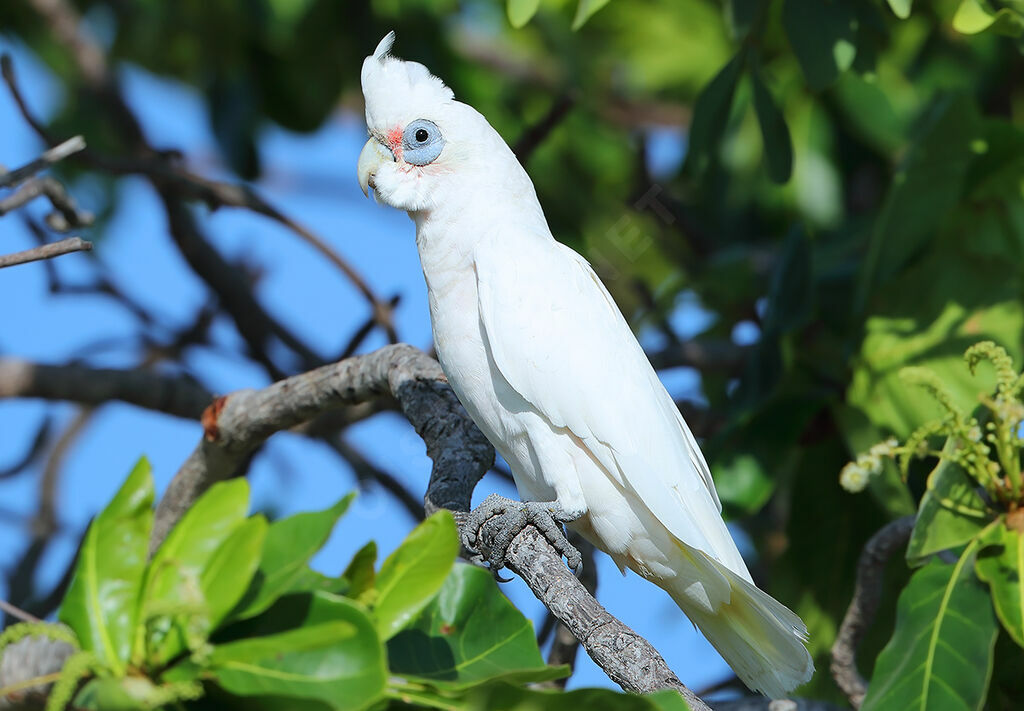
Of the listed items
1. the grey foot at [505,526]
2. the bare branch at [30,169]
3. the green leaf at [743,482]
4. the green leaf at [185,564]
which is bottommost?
the green leaf at [743,482]

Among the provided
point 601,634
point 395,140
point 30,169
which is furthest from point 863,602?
point 30,169

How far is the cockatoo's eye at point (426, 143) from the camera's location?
2193 millimetres

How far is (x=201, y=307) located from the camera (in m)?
3.53

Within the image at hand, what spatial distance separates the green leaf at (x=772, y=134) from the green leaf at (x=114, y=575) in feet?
5.69

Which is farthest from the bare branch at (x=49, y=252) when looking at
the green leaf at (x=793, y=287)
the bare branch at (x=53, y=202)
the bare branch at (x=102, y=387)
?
the green leaf at (x=793, y=287)

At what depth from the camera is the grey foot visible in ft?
6.32

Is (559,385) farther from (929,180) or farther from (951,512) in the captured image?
(929,180)

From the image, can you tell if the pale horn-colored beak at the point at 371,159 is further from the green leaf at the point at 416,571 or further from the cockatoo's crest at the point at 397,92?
the green leaf at the point at 416,571

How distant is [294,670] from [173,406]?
1751 millimetres

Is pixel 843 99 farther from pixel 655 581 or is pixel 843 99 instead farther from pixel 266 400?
pixel 266 400

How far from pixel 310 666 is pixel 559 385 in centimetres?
98

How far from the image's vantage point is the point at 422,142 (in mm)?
2203

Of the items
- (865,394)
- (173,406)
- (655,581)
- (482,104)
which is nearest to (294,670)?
(655,581)

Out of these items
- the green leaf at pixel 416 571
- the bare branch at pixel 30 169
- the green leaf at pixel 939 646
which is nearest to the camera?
the green leaf at pixel 416 571
